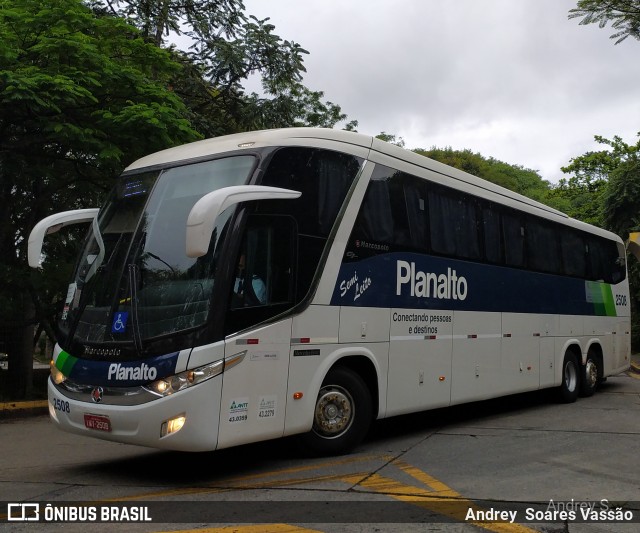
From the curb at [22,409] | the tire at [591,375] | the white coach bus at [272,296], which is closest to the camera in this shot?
the white coach bus at [272,296]

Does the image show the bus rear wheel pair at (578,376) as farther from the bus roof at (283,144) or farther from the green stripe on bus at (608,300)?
the bus roof at (283,144)

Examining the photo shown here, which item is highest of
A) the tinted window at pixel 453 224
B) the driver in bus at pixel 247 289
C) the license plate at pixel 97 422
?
the tinted window at pixel 453 224

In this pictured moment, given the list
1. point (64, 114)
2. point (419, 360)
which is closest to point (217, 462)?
point (419, 360)

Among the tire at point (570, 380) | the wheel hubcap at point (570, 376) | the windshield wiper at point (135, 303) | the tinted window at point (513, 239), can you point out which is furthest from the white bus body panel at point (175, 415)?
the wheel hubcap at point (570, 376)

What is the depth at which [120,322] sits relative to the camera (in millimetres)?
6371

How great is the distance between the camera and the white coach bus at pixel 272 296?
6.12 meters

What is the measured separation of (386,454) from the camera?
7.71m

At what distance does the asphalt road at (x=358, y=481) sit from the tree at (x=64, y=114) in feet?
15.2

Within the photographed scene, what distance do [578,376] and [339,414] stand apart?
7664 millimetres

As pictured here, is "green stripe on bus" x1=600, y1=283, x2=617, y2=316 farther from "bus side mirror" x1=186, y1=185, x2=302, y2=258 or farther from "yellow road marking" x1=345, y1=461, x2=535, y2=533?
"bus side mirror" x1=186, y1=185, x2=302, y2=258

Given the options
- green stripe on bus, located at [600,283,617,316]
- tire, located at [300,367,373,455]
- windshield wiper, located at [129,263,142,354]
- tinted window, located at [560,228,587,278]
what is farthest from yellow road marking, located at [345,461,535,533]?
green stripe on bus, located at [600,283,617,316]

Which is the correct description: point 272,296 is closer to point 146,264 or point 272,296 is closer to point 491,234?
point 146,264

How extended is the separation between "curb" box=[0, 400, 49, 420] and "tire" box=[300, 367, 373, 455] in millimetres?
7111

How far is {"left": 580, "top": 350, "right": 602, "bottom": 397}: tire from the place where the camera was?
13.5 m
